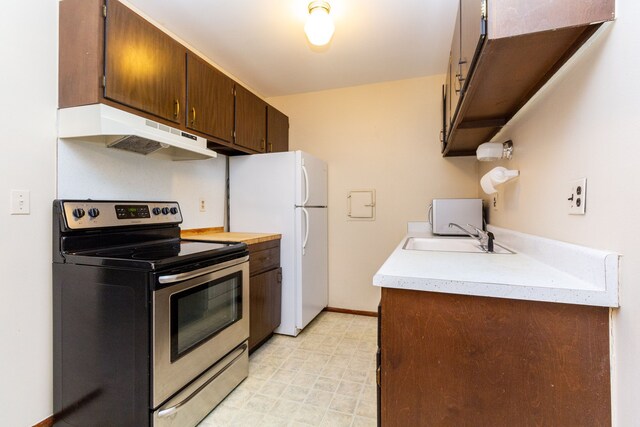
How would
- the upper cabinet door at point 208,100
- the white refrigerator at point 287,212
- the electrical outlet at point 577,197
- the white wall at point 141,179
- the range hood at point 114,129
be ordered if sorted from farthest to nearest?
the white refrigerator at point 287,212 → the upper cabinet door at point 208,100 → the white wall at point 141,179 → the range hood at point 114,129 → the electrical outlet at point 577,197

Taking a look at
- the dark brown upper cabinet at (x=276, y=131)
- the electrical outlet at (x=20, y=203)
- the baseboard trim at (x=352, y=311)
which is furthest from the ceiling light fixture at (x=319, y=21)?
the baseboard trim at (x=352, y=311)

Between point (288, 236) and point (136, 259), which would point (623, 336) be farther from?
point (288, 236)

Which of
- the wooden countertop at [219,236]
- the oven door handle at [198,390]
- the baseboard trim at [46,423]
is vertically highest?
the wooden countertop at [219,236]

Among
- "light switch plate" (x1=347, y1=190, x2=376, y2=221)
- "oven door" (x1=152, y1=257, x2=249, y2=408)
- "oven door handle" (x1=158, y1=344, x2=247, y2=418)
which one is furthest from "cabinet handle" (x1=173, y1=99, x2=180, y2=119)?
"light switch plate" (x1=347, y1=190, x2=376, y2=221)

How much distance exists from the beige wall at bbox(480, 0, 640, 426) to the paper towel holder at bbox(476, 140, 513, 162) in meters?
0.46

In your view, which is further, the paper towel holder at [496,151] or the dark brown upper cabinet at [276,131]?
the dark brown upper cabinet at [276,131]

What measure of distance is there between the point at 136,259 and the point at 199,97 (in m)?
1.24

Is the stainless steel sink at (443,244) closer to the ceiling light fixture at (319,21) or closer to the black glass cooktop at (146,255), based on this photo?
the black glass cooktop at (146,255)

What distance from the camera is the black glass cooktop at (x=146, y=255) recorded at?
1.33 meters

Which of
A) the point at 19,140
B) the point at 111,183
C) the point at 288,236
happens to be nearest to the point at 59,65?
the point at 19,140

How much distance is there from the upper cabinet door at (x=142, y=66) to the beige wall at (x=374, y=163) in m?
1.73

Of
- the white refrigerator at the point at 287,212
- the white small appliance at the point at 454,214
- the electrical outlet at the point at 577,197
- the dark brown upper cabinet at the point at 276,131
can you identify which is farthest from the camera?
the dark brown upper cabinet at the point at 276,131

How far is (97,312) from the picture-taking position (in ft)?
4.56

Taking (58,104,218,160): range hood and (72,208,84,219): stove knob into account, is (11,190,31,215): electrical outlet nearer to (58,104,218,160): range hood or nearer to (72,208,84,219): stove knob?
(72,208,84,219): stove knob
